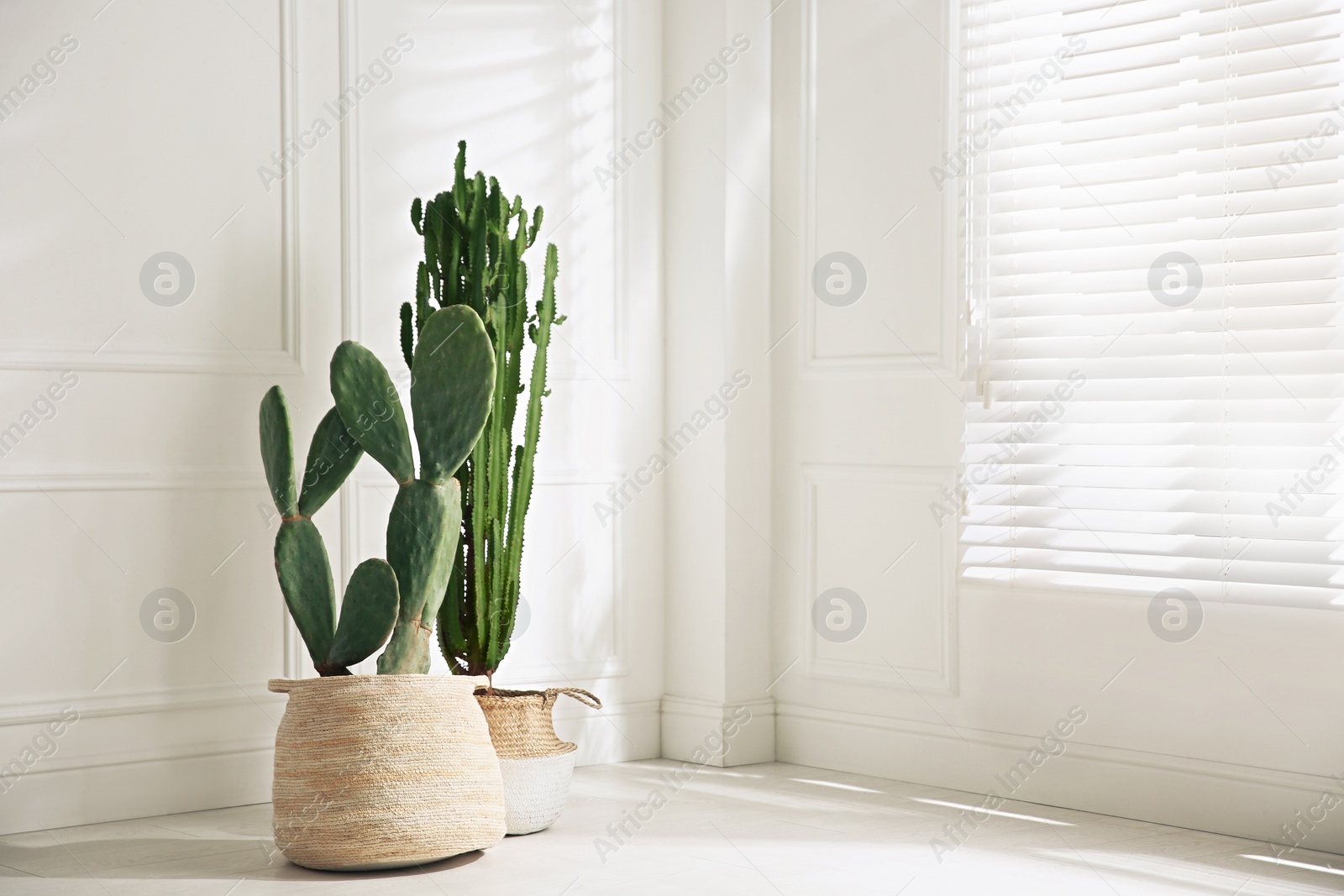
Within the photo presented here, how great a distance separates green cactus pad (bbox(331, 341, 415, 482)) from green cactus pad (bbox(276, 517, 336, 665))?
0.23 metres

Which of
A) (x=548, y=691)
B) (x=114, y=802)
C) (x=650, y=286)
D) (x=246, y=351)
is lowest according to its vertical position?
(x=114, y=802)

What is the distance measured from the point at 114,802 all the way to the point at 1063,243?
8.24ft

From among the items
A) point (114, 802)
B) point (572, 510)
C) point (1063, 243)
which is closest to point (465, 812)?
point (114, 802)

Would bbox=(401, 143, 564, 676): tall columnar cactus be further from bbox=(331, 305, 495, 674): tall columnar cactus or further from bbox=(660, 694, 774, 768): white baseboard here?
bbox=(660, 694, 774, 768): white baseboard

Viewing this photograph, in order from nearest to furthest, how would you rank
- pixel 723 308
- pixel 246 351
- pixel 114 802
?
pixel 114 802, pixel 246 351, pixel 723 308

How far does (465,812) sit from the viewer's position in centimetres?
269

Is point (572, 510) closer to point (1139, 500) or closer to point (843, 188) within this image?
point (843, 188)
